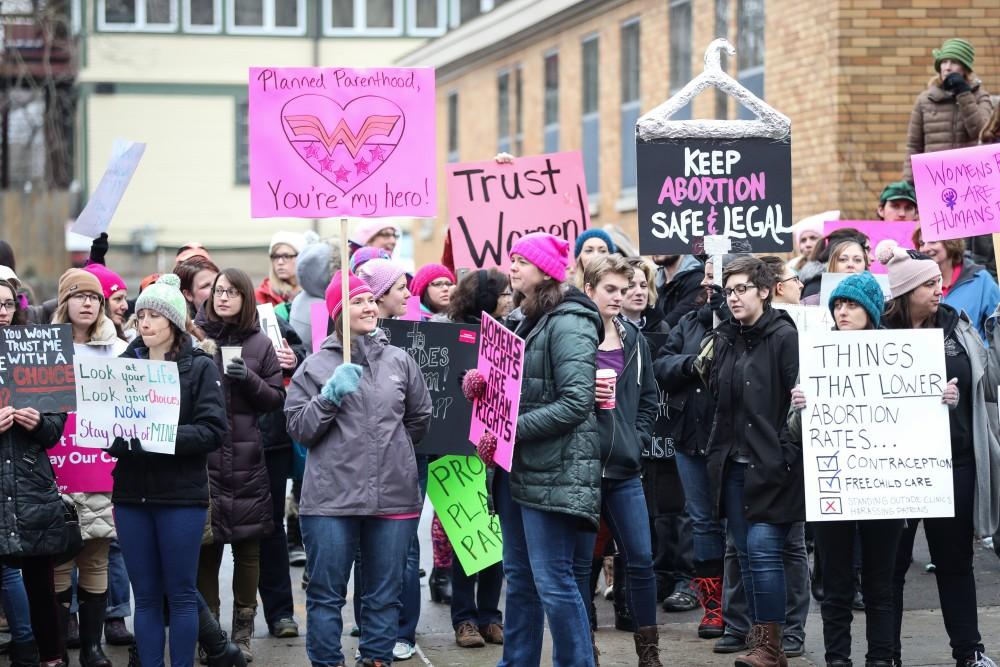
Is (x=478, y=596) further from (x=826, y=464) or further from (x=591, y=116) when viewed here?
(x=591, y=116)

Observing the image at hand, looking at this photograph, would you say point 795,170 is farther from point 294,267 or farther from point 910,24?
point 294,267

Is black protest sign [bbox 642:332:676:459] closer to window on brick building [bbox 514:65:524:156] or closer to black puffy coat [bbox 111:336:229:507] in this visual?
black puffy coat [bbox 111:336:229:507]

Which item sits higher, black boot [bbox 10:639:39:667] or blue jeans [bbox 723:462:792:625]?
blue jeans [bbox 723:462:792:625]

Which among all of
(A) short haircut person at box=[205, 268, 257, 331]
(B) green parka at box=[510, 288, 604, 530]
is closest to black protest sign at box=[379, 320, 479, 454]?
(A) short haircut person at box=[205, 268, 257, 331]

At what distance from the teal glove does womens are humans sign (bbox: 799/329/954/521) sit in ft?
6.43

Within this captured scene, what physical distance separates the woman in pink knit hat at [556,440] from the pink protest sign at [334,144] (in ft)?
3.27

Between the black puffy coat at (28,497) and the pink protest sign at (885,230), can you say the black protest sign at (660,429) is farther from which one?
the black puffy coat at (28,497)

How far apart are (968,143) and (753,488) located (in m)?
6.01

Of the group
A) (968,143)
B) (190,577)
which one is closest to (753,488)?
(190,577)

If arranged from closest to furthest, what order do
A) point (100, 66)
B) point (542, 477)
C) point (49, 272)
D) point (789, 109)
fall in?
1. point (542, 477)
2. point (789, 109)
3. point (49, 272)
4. point (100, 66)

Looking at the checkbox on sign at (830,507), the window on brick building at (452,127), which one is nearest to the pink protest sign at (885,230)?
the checkbox on sign at (830,507)

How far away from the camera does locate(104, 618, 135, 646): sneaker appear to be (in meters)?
7.88

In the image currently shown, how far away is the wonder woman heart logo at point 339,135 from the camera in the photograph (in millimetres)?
7090

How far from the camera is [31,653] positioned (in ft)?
22.6
